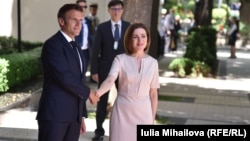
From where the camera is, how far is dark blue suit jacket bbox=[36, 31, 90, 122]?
14.2 feet

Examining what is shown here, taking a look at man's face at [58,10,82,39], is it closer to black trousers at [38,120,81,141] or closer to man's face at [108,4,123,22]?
black trousers at [38,120,81,141]

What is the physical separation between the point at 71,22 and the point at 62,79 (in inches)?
19.2

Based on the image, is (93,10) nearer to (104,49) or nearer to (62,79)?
(104,49)

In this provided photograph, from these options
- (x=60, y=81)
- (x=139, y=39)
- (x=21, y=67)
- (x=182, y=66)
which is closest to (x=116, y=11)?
(x=139, y=39)

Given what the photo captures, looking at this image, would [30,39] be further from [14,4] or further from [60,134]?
[60,134]

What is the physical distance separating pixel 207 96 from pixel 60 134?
8.13 m

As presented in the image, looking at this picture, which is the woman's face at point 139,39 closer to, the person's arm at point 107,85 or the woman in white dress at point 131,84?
the woman in white dress at point 131,84

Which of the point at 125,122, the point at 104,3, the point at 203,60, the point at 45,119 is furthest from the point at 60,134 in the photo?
the point at 203,60

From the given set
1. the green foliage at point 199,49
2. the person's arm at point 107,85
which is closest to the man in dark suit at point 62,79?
the person's arm at point 107,85

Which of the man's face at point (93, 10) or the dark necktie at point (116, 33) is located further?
the man's face at point (93, 10)

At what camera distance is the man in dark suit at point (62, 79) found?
434 cm

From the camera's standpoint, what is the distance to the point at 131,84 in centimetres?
469
